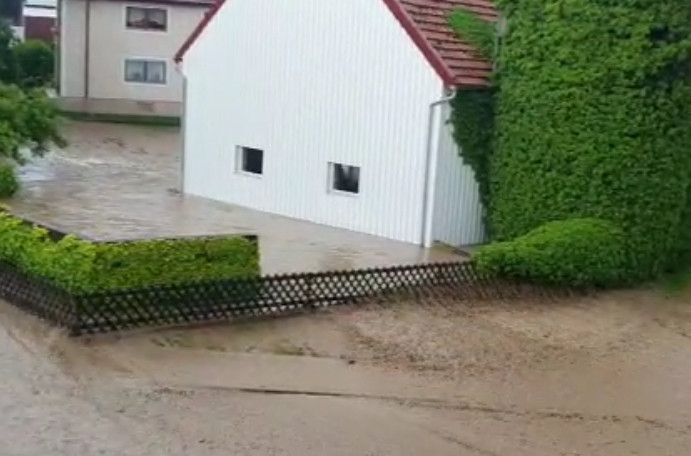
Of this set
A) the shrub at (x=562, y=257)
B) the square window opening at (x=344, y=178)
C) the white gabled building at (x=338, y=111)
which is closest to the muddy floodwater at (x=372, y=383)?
the shrub at (x=562, y=257)

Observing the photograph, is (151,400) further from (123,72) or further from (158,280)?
(123,72)

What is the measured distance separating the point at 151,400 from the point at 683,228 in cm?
1115

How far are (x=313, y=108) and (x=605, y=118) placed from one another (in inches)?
235

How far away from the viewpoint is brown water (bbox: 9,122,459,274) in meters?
18.3

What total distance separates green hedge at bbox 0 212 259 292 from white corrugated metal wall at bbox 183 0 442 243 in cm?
601

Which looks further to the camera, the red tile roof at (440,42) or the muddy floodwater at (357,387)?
the red tile roof at (440,42)

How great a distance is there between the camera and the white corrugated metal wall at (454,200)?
19.3 meters

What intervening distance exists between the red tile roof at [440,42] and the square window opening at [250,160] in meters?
4.73

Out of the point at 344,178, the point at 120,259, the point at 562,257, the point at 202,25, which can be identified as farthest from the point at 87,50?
the point at 120,259

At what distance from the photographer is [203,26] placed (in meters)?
23.2

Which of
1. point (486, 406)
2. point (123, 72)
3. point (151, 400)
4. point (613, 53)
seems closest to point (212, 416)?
point (151, 400)

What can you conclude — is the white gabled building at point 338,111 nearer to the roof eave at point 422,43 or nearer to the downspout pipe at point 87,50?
the roof eave at point 422,43

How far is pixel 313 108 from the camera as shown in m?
21.1

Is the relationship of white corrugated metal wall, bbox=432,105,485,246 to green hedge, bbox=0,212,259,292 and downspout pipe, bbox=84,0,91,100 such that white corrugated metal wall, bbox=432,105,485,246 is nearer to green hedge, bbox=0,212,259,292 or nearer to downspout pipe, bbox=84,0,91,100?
green hedge, bbox=0,212,259,292
